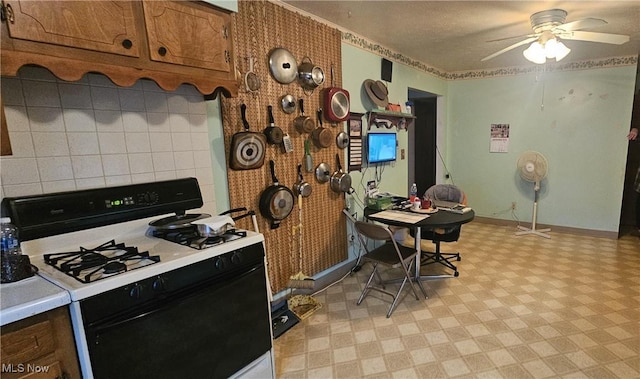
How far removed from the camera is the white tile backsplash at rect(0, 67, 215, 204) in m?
1.33

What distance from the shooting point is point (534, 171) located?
4125mm

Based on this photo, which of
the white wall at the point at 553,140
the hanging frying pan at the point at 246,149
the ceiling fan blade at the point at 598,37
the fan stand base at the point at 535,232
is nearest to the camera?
the hanging frying pan at the point at 246,149

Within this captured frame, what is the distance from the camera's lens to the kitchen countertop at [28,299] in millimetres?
935

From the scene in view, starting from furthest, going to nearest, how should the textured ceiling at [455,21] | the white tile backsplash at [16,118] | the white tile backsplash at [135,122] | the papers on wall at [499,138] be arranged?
A: the papers on wall at [499,138], the textured ceiling at [455,21], the white tile backsplash at [135,122], the white tile backsplash at [16,118]

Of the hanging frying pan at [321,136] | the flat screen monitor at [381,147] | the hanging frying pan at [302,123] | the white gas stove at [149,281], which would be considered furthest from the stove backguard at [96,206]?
the flat screen monitor at [381,147]

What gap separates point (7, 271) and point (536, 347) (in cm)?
279

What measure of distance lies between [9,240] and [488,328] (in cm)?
272

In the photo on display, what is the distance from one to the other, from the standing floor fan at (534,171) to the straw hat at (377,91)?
2.24 metres

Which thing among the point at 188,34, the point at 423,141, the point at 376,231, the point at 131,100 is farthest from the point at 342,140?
the point at 423,141

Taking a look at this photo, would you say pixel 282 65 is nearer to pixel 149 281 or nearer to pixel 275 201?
pixel 275 201

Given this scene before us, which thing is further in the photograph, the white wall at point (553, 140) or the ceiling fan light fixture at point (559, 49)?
the white wall at point (553, 140)

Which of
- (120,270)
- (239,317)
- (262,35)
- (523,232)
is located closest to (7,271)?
(120,270)

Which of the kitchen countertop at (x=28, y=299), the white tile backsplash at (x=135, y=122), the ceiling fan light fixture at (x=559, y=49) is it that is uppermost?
the ceiling fan light fixture at (x=559, y=49)

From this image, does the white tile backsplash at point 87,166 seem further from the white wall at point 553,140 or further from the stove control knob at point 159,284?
the white wall at point 553,140
